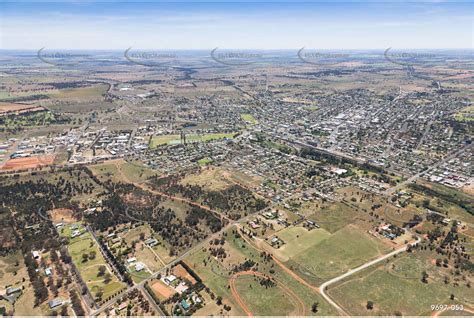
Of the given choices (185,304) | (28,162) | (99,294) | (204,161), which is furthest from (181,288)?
(28,162)

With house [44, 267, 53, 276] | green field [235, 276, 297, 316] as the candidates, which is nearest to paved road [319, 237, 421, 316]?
green field [235, 276, 297, 316]

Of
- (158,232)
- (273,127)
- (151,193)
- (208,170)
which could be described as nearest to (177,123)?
(273,127)

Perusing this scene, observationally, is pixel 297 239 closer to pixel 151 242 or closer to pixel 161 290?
pixel 161 290

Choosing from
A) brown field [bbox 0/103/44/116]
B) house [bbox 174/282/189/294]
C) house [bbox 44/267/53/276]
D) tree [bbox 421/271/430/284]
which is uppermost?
brown field [bbox 0/103/44/116]

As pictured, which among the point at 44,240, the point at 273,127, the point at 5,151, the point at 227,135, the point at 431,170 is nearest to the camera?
the point at 44,240

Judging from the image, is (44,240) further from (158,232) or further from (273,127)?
(273,127)

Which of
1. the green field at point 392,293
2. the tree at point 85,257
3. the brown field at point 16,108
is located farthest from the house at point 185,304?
the brown field at point 16,108

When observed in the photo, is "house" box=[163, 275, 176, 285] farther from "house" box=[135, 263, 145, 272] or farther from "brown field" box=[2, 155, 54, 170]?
"brown field" box=[2, 155, 54, 170]
